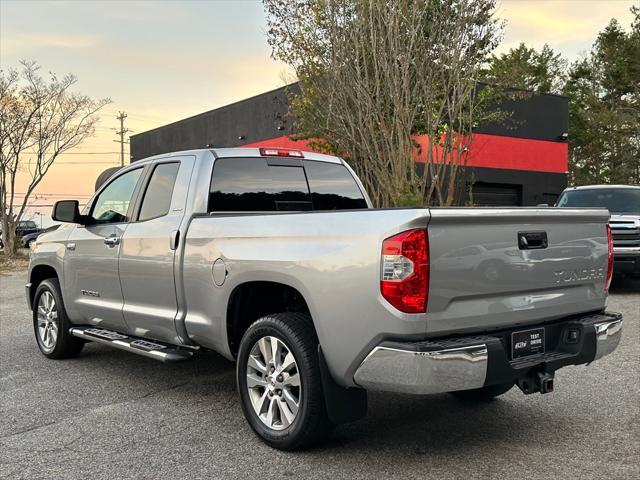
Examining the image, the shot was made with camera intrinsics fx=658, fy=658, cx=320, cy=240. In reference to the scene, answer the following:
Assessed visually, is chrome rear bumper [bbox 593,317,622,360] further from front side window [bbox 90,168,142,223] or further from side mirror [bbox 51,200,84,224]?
side mirror [bbox 51,200,84,224]

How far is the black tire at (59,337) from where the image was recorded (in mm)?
6586

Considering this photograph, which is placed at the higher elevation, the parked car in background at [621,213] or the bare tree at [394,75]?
the bare tree at [394,75]

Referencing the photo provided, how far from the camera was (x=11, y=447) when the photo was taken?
4234mm

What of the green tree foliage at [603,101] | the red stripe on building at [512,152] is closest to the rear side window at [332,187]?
the red stripe on building at [512,152]

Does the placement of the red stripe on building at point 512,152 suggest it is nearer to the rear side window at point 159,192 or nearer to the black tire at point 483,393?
the rear side window at point 159,192

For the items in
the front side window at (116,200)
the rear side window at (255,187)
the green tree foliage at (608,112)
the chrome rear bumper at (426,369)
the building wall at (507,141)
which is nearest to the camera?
the chrome rear bumper at (426,369)

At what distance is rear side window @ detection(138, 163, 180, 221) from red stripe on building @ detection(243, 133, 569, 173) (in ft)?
56.2

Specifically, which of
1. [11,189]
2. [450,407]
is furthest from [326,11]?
[11,189]

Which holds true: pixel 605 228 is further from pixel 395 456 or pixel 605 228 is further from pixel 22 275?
pixel 22 275

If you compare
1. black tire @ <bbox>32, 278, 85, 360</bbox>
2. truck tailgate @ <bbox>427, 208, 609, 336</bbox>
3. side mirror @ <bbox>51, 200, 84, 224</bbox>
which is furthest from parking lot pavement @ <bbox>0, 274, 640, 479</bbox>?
side mirror @ <bbox>51, 200, 84, 224</bbox>

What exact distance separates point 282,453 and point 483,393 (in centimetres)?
181

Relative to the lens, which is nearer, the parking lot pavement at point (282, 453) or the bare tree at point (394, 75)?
the parking lot pavement at point (282, 453)

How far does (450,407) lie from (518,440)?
81 cm

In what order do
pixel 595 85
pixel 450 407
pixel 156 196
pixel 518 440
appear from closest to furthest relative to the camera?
pixel 518 440, pixel 450 407, pixel 156 196, pixel 595 85
